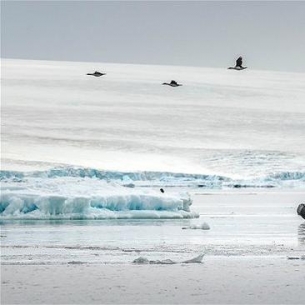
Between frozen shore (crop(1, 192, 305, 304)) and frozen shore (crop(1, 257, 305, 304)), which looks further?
frozen shore (crop(1, 192, 305, 304))

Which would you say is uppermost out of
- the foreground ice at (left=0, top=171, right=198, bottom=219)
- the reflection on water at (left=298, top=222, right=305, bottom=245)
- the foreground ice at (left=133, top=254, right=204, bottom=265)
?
the foreground ice at (left=0, top=171, right=198, bottom=219)

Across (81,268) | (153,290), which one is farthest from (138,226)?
(153,290)

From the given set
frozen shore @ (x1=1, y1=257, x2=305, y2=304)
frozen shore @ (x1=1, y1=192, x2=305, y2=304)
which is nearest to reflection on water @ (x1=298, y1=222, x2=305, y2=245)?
frozen shore @ (x1=1, y1=192, x2=305, y2=304)

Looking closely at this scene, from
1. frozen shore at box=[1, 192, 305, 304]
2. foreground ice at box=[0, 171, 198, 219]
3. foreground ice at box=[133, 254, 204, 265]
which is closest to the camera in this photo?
frozen shore at box=[1, 192, 305, 304]

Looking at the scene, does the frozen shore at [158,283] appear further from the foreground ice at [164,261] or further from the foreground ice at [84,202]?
the foreground ice at [84,202]

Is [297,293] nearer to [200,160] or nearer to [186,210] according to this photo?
[186,210]

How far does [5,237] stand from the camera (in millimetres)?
22531

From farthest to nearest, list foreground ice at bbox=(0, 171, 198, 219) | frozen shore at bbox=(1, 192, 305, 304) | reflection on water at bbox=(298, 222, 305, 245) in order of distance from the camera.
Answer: foreground ice at bbox=(0, 171, 198, 219), reflection on water at bbox=(298, 222, 305, 245), frozen shore at bbox=(1, 192, 305, 304)

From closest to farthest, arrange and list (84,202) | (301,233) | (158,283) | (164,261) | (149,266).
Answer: (158,283), (149,266), (164,261), (301,233), (84,202)

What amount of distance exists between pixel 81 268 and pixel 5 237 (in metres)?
6.79

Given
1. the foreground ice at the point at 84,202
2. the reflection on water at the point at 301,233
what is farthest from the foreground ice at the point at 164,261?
the foreground ice at the point at 84,202

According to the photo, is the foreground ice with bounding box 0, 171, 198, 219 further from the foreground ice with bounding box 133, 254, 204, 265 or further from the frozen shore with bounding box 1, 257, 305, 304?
the frozen shore with bounding box 1, 257, 305, 304

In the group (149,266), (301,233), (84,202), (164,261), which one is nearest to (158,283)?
(149,266)

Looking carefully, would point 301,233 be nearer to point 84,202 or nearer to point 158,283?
point 84,202
